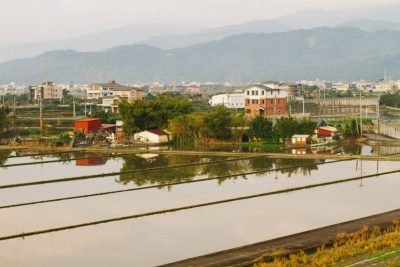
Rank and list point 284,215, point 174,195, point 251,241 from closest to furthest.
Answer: point 251,241
point 284,215
point 174,195

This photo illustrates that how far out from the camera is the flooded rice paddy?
44.2 feet

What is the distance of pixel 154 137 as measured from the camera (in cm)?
3478

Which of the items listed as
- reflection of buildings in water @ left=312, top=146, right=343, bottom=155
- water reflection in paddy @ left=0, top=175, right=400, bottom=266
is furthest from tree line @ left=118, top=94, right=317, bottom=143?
water reflection in paddy @ left=0, top=175, right=400, bottom=266

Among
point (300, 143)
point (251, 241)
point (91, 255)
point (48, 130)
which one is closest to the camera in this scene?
point (91, 255)

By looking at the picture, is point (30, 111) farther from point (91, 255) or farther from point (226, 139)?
point (91, 255)

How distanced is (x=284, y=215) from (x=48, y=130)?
2664 centimetres

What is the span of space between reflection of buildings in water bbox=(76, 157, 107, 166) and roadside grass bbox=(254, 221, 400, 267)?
1401 centimetres

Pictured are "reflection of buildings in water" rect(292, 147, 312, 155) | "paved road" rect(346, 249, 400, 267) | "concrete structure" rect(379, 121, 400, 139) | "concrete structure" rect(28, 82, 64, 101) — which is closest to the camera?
"paved road" rect(346, 249, 400, 267)

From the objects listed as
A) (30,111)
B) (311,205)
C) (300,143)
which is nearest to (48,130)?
(300,143)

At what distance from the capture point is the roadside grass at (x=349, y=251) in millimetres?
11953

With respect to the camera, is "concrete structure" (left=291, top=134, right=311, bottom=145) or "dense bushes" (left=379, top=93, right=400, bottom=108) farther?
"dense bushes" (left=379, top=93, right=400, bottom=108)

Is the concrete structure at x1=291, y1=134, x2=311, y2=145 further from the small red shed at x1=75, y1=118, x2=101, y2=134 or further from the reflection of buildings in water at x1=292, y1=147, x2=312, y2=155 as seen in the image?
the small red shed at x1=75, y1=118, x2=101, y2=134

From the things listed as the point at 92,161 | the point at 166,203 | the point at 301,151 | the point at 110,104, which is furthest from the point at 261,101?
the point at 166,203

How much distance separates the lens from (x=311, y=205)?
1738 cm
